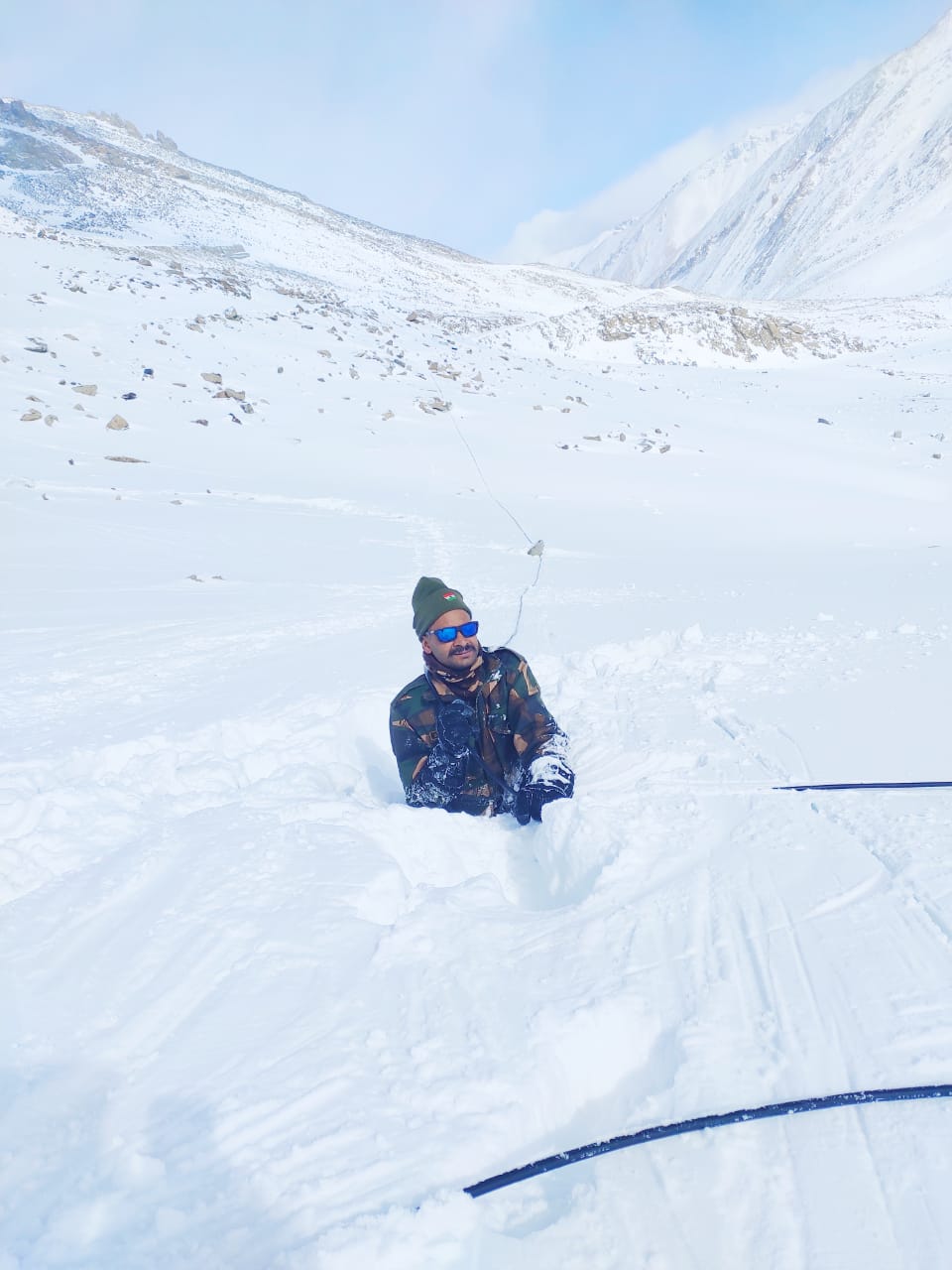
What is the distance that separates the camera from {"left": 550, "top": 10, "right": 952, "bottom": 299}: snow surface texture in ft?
184

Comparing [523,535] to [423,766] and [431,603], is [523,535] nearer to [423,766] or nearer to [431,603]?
[431,603]

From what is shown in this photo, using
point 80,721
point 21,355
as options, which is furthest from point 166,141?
point 80,721

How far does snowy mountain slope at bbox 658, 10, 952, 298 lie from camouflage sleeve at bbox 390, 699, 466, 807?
5792 centimetres

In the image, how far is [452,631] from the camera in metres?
3.15

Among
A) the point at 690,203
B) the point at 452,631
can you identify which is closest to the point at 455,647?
the point at 452,631

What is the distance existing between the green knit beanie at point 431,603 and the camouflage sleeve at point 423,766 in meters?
0.39

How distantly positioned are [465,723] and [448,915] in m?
1.10

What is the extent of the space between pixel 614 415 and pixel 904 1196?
16088 millimetres

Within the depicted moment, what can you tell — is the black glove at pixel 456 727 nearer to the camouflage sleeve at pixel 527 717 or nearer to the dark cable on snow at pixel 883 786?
the camouflage sleeve at pixel 527 717

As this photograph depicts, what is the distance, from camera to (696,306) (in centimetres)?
2956

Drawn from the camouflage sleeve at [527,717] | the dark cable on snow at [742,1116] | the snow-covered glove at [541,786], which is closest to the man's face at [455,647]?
Answer: the camouflage sleeve at [527,717]

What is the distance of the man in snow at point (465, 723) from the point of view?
319 centimetres

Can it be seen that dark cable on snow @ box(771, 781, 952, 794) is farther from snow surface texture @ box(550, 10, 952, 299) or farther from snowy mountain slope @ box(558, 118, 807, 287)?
snowy mountain slope @ box(558, 118, 807, 287)

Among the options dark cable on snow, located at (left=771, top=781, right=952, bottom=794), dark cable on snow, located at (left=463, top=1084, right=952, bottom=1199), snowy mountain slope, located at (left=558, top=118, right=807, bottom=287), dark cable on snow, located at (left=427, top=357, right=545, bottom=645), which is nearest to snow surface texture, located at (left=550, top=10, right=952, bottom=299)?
snowy mountain slope, located at (left=558, top=118, right=807, bottom=287)
